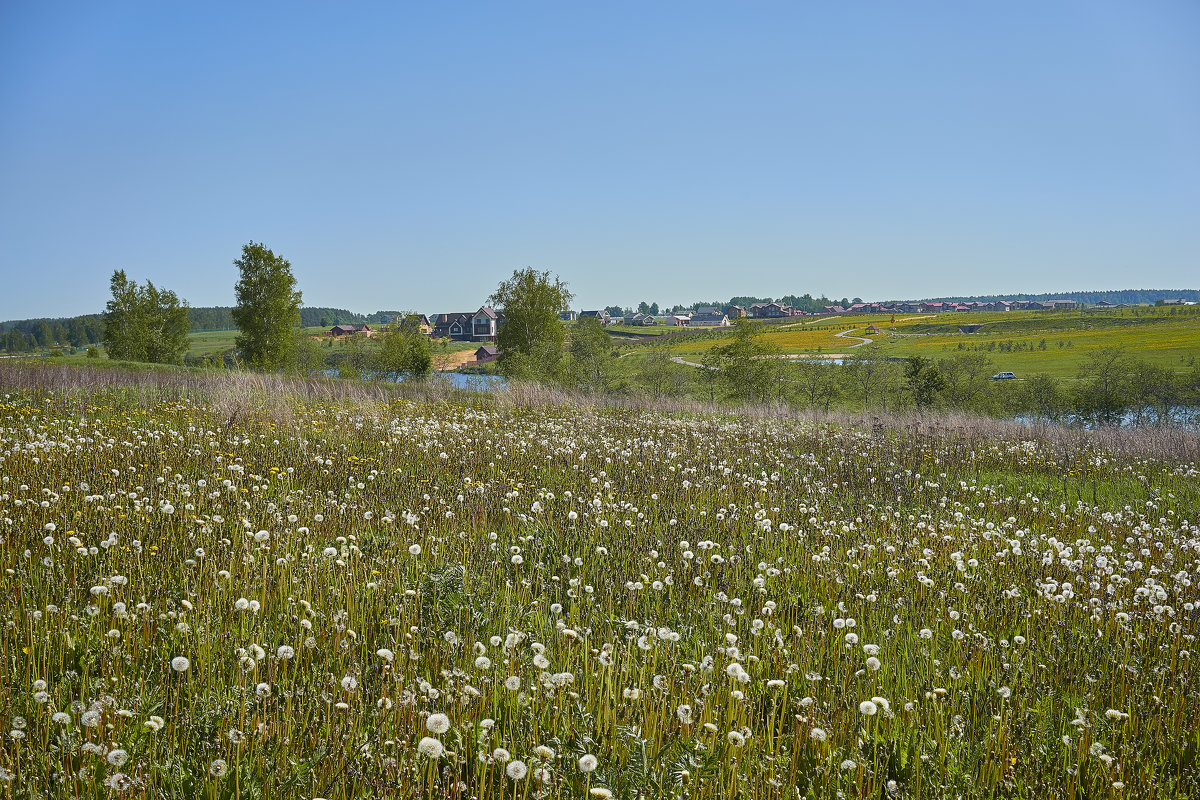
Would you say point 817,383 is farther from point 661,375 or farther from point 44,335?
point 44,335

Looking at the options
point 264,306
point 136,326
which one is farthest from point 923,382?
point 136,326

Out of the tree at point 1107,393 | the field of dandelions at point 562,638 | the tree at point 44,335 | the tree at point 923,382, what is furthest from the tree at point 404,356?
the tree at point 44,335

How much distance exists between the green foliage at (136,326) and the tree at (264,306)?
17594 millimetres

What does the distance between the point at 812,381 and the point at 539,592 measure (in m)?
55.9

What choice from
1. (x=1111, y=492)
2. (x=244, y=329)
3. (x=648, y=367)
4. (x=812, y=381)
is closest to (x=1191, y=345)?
(x=812, y=381)

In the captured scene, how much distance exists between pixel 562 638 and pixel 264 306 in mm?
50306

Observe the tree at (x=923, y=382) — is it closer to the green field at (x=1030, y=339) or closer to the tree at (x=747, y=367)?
the tree at (x=747, y=367)

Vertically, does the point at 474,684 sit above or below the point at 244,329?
below

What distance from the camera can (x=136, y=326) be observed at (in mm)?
59188

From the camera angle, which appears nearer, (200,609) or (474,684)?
(474,684)

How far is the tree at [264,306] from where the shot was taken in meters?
46.7

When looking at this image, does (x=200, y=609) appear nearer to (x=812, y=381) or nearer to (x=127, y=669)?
(x=127, y=669)

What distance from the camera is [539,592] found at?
4.57 m

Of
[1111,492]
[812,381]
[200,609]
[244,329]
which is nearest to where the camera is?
[200,609]
